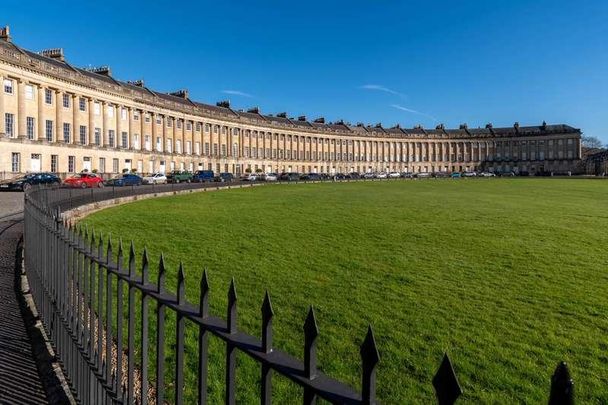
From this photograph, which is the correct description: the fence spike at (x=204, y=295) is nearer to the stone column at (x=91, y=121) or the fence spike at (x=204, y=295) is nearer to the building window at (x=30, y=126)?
the building window at (x=30, y=126)

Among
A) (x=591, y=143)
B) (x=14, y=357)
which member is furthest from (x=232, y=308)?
(x=591, y=143)

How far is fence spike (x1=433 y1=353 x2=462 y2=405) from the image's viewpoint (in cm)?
143

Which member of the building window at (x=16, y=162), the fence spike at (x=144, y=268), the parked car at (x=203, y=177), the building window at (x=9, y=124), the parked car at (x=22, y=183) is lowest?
the fence spike at (x=144, y=268)

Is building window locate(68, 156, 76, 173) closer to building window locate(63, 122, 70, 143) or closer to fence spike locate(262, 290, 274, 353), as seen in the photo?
building window locate(63, 122, 70, 143)

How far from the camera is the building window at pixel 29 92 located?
53812 mm

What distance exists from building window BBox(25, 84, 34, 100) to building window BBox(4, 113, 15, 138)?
3.59 m

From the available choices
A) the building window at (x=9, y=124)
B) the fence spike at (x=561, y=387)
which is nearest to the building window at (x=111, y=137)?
the building window at (x=9, y=124)

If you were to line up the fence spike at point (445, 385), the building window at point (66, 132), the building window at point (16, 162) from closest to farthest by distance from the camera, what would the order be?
1. the fence spike at point (445, 385)
2. the building window at point (16, 162)
3. the building window at point (66, 132)

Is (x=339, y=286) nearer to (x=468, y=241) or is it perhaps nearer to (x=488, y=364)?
(x=488, y=364)

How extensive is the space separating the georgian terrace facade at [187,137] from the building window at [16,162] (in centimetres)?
12

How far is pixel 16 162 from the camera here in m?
50.9

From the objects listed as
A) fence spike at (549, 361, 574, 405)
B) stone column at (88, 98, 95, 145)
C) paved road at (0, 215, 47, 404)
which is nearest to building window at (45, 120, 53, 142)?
stone column at (88, 98, 95, 145)

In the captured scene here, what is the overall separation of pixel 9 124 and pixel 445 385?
61703 millimetres

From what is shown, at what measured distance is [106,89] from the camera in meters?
66.9
